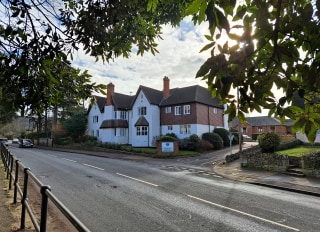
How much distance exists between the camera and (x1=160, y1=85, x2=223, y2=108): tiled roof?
4278cm

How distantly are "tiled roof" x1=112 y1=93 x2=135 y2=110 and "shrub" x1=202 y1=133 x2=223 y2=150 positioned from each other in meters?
15.9

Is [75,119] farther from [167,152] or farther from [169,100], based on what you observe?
[167,152]

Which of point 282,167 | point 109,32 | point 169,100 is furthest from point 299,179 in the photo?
point 169,100

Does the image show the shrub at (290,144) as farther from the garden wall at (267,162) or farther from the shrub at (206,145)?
the shrub at (206,145)

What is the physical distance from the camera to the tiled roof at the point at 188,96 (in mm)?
42781

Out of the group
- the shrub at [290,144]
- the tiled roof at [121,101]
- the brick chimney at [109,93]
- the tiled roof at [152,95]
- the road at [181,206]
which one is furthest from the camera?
the brick chimney at [109,93]

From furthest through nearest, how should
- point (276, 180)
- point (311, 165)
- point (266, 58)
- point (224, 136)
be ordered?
1. point (224, 136)
2. point (311, 165)
3. point (276, 180)
4. point (266, 58)

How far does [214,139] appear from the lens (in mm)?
41000

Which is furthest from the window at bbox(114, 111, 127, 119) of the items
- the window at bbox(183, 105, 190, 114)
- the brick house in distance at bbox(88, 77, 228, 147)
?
the window at bbox(183, 105, 190, 114)

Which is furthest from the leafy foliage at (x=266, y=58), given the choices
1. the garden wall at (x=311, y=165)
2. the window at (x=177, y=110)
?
the window at (x=177, y=110)

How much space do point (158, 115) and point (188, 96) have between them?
19.5ft

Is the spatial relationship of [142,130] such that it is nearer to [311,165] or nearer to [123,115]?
[123,115]

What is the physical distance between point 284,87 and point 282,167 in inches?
769

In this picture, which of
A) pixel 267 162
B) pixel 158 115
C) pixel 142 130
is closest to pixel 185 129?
pixel 158 115
